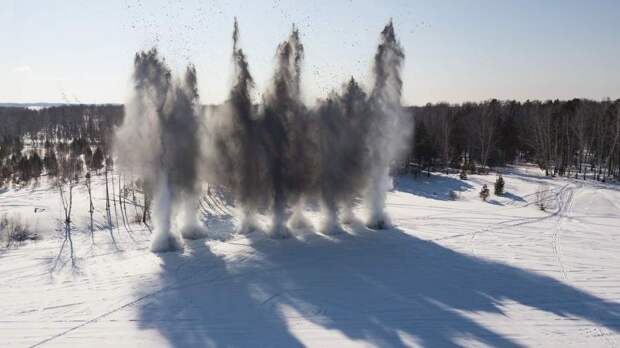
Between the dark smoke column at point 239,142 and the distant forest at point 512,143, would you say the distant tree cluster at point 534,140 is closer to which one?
the distant forest at point 512,143

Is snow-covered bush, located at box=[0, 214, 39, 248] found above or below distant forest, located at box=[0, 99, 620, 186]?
below

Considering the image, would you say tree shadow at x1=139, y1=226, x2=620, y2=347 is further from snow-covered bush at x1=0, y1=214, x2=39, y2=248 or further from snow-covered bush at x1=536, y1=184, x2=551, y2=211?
snow-covered bush at x1=536, y1=184, x2=551, y2=211

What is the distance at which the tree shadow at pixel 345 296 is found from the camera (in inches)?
545

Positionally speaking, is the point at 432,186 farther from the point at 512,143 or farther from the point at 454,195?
the point at 512,143

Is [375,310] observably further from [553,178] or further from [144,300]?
[553,178]

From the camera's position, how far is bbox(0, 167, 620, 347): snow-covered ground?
45.0 feet

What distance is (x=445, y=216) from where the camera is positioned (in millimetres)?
31125

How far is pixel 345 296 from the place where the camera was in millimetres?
16562

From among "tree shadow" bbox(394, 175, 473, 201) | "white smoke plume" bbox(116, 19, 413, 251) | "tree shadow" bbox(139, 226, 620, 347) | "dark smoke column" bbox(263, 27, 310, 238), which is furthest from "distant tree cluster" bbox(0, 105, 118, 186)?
"tree shadow" bbox(394, 175, 473, 201)

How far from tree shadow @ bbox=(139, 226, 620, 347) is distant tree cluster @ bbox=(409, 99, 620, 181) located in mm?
34101

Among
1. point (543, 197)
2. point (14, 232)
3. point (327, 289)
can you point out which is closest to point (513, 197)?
point (543, 197)

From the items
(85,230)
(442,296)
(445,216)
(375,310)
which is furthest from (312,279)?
(85,230)

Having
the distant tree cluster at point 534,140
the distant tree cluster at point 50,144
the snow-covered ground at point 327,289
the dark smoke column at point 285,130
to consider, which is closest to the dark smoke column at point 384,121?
the snow-covered ground at point 327,289

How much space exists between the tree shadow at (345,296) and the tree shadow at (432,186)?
2323 centimetres
